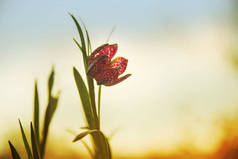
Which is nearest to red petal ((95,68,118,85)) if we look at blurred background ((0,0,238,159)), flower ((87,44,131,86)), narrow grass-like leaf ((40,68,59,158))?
flower ((87,44,131,86))

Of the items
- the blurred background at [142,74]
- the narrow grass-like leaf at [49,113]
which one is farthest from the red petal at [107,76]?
the blurred background at [142,74]

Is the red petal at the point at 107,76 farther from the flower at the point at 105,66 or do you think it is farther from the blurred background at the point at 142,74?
the blurred background at the point at 142,74

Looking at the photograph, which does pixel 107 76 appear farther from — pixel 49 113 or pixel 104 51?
pixel 49 113

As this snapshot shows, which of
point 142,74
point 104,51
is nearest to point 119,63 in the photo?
point 104,51

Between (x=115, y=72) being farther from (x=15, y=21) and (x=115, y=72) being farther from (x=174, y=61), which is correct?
(x=15, y=21)

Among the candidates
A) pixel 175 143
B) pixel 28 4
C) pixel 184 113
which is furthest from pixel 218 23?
pixel 28 4

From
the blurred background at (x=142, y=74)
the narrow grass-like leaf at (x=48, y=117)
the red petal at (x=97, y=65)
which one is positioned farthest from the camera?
the blurred background at (x=142, y=74)

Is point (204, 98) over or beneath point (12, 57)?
beneath
